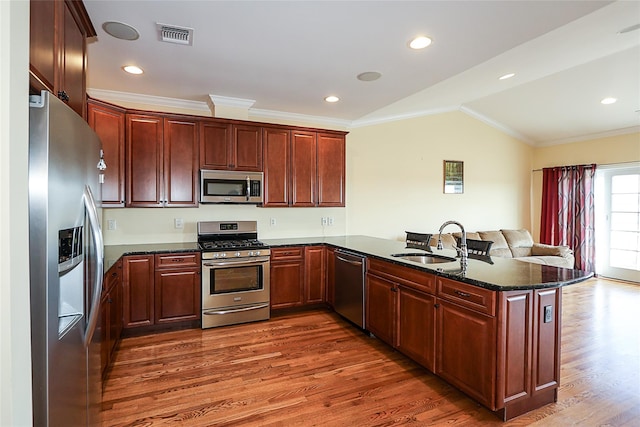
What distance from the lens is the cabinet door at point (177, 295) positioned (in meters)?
3.49

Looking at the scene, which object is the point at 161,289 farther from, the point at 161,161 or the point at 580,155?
the point at 580,155

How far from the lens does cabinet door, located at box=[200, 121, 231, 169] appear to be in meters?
3.88

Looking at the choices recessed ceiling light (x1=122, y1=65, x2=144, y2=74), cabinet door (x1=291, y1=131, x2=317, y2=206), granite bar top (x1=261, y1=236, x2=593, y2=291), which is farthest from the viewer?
cabinet door (x1=291, y1=131, x2=317, y2=206)

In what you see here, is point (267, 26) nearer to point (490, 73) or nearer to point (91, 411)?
point (91, 411)

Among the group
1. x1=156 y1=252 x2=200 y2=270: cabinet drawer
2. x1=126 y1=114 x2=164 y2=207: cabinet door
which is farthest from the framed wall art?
x1=126 y1=114 x2=164 y2=207: cabinet door

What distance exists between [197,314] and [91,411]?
2028 mm

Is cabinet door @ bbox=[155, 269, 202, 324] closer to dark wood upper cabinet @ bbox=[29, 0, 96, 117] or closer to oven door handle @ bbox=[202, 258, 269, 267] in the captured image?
oven door handle @ bbox=[202, 258, 269, 267]

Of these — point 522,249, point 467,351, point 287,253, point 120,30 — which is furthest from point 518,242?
point 120,30

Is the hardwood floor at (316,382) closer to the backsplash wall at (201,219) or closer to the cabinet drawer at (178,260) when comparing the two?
the cabinet drawer at (178,260)

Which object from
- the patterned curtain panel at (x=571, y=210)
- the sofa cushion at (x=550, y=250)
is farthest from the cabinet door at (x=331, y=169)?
the patterned curtain panel at (x=571, y=210)

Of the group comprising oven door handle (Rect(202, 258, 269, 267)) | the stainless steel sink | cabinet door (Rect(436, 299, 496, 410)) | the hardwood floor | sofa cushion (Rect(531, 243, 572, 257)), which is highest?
the stainless steel sink

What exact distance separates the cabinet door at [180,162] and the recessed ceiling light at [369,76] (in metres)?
1.95

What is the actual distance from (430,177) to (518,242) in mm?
2164

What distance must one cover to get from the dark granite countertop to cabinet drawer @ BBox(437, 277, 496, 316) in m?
0.05
